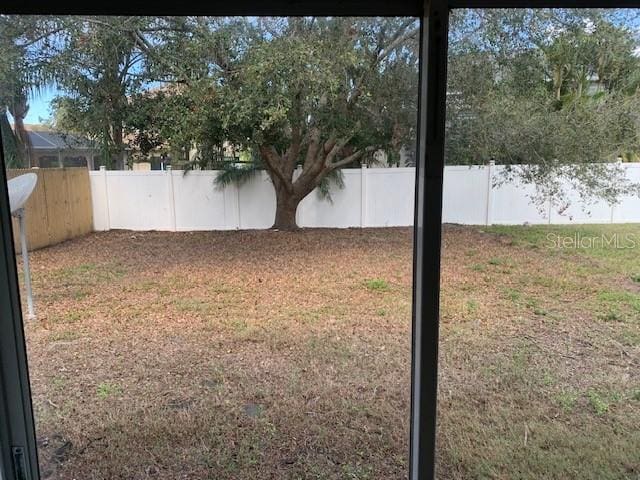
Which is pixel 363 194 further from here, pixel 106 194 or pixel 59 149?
pixel 59 149

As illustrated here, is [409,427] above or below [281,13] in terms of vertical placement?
below

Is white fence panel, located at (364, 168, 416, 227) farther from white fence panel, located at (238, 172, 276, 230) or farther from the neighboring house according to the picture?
the neighboring house

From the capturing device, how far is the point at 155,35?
125cm

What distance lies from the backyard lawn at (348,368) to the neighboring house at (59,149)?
0.25 meters

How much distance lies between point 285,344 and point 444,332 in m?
0.55

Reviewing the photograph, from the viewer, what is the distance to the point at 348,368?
1500mm

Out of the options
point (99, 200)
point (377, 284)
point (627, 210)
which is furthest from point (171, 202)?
point (627, 210)

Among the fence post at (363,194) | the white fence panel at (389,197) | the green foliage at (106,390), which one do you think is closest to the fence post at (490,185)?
the white fence panel at (389,197)

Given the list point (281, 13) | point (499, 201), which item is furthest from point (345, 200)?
point (281, 13)

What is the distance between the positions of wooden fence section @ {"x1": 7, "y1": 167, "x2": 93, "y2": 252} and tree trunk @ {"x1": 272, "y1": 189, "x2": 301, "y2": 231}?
60 centimetres

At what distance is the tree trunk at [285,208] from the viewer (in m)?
1.49

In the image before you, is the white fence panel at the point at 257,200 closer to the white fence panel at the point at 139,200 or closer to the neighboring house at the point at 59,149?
the white fence panel at the point at 139,200

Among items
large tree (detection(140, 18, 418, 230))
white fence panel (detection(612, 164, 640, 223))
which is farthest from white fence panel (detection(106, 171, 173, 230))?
white fence panel (detection(612, 164, 640, 223))

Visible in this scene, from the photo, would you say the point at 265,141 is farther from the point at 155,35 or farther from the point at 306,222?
the point at 155,35
